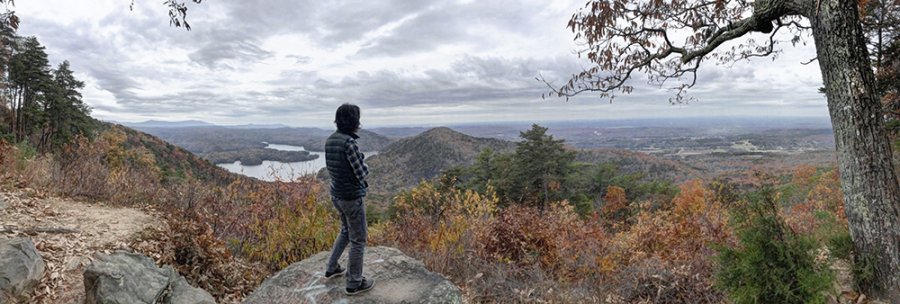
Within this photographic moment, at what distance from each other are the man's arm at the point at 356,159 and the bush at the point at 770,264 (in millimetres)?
3767

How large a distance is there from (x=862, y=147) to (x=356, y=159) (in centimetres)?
515

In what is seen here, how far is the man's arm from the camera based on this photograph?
382cm

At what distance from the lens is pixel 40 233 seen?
5355mm

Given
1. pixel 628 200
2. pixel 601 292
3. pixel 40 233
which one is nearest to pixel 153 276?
pixel 40 233

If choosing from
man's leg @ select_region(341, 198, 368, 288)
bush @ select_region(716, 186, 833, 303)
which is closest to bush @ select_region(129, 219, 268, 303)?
man's leg @ select_region(341, 198, 368, 288)

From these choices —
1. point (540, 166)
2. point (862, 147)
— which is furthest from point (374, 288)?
point (540, 166)

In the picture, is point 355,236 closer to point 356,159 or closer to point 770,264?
point 356,159

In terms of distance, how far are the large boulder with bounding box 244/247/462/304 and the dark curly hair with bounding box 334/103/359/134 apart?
1695 mm

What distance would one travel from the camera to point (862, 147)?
4293mm

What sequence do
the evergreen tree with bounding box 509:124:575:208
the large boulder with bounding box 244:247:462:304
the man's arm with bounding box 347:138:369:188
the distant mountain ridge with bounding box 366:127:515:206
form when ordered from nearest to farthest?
the man's arm with bounding box 347:138:369:188, the large boulder with bounding box 244:247:462:304, the evergreen tree with bounding box 509:124:575:208, the distant mountain ridge with bounding box 366:127:515:206

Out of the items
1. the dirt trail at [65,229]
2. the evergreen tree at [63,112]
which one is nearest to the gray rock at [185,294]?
the dirt trail at [65,229]

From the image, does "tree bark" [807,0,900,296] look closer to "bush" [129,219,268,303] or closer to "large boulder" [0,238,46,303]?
"bush" [129,219,268,303]

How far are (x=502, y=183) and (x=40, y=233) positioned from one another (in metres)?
30.4

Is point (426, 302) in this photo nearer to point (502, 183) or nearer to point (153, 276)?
point (153, 276)
